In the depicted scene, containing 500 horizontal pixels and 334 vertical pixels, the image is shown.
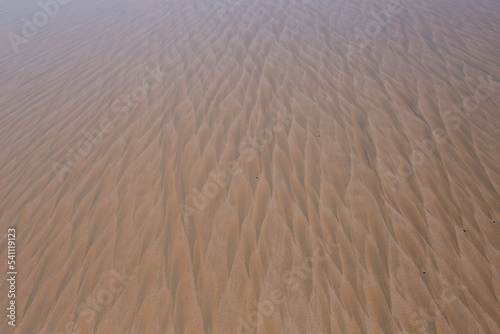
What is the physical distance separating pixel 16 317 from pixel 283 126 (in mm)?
2639

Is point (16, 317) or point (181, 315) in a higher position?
point (16, 317)

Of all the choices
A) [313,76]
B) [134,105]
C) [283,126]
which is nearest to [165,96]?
[134,105]

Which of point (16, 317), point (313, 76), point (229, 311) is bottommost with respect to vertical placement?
point (313, 76)

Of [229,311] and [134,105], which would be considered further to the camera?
[134,105]

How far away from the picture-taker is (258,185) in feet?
7.93

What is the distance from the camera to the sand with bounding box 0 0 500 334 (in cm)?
174

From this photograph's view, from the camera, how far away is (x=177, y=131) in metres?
3.00

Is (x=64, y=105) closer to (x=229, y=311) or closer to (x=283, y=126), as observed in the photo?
(x=283, y=126)

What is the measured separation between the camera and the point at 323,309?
1.70 m

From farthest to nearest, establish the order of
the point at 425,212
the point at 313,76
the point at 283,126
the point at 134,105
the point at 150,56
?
the point at 150,56 → the point at 313,76 → the point at 134,105 → the point at 283,126 → the point at 425,212

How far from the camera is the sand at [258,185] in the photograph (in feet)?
5.70

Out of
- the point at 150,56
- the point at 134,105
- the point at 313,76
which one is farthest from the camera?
the point at 150,56

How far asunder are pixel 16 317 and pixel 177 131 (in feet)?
6.47

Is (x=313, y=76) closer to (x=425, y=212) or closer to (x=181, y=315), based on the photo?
(x=425, y=212)
